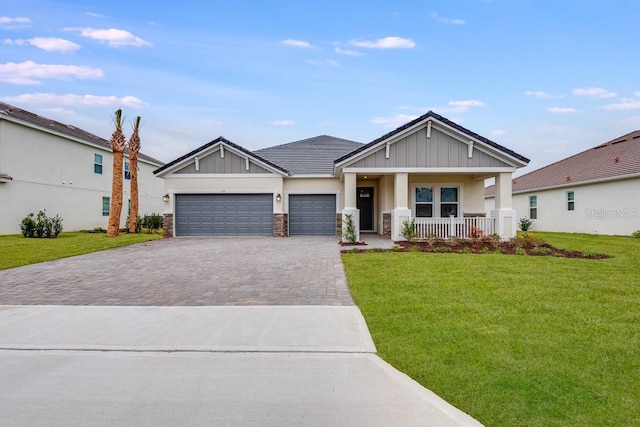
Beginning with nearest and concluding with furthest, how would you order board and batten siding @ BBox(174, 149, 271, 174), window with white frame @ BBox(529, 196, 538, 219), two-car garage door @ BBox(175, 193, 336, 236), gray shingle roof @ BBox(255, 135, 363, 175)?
1. board and batten siding @ BBox(174, 149, 271, 174)
2. two-car garage door @ BBox(175, 193, 336, 236)
3. gray shingle roof @ BBox(255, 135, 363, 175)
4. window with white frame @ BBox(529, 196, 538, 219)

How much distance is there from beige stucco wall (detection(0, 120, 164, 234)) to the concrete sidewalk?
1652cm

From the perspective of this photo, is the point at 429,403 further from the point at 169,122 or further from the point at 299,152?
the point at 169,122

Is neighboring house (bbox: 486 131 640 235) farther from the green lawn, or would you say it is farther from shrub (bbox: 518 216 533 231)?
the green lawn

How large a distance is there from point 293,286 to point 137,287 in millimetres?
3133

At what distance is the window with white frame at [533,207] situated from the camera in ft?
84.0

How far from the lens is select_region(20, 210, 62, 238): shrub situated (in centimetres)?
1766

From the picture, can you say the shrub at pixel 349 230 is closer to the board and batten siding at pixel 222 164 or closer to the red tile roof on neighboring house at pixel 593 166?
the board and batten siding at pixel 222 164

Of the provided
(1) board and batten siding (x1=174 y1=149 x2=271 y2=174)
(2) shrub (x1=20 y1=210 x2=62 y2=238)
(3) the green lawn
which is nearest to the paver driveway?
(3) the green lawn

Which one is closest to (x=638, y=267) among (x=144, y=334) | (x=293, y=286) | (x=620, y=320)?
(x=620, y=320)

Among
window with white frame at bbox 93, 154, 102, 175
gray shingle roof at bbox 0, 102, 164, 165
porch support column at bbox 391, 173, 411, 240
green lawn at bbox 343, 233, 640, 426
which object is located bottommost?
green lawn at bbox 343, 233, 640, 426

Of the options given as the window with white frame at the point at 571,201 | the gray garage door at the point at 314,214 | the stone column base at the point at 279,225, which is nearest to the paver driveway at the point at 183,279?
the stone column base at the point at 279,225

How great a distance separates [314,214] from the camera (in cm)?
1998

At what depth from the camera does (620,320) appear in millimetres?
5082

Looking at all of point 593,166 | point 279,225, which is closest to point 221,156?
point 279,225
